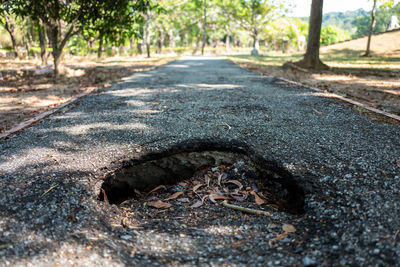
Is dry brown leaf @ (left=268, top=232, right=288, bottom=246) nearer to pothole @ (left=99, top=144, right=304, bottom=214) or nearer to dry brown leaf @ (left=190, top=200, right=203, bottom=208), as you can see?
pothole @ (left=99, top=144, right=304, bottom=214)

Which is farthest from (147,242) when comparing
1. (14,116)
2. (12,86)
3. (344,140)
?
(12,86)

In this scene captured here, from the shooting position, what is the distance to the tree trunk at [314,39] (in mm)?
10148

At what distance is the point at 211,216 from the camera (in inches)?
77.4

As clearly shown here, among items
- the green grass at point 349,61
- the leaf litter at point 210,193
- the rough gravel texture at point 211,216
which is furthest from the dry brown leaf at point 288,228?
the green grass at point 349,61

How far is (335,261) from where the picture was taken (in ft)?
4.60

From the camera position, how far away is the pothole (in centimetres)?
219

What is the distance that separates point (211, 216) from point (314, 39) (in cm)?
1021

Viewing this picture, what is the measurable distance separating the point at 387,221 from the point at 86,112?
148 inches

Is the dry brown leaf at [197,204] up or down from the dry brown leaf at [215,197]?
down

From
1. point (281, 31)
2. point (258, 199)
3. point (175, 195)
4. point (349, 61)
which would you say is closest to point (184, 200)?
point (175, 195)

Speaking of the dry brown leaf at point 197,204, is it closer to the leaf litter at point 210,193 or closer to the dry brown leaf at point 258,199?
the leaf litter at point 210,193

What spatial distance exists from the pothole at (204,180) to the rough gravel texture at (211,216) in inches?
3.5

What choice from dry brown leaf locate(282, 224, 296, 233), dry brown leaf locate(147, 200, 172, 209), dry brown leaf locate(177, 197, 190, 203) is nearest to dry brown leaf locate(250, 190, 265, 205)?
dry brown leaf locate(282, 224, 296, 233)

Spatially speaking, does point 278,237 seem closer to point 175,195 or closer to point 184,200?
point 184,200
